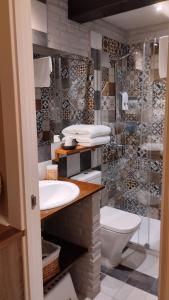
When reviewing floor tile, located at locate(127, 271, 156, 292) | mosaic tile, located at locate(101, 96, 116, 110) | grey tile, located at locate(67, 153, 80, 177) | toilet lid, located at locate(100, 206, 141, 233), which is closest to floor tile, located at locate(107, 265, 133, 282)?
floor tile, located at locate(127, 271, 156, 292)

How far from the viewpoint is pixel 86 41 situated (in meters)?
2.44

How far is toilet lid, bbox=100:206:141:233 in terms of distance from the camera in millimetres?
2141

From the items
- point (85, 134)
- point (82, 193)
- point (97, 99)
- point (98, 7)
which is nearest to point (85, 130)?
point (85, 134)

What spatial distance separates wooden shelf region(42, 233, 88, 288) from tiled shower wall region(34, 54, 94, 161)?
684mm

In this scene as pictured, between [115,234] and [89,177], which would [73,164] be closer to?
[89,177]

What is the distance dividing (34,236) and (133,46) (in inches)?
103

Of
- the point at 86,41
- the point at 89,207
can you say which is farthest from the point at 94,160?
the point at 86,41

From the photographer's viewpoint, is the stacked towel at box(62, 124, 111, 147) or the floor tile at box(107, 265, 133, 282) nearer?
the floor tile at box(107, 265, 133, 282)

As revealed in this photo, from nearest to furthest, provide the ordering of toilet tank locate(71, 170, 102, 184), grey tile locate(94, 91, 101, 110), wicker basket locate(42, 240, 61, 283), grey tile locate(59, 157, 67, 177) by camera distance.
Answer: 1. wicker basket locate(42, 240, 61, 283)
2. grey tile locate(59, 157, 67, 177)
3. toilet tank locate(71, 170, 102, 184)
4. grey tile locate(94, 91, 101, 110)

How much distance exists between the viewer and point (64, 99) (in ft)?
7.45

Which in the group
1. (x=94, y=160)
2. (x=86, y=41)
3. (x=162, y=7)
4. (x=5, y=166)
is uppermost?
(x=162, y=7)

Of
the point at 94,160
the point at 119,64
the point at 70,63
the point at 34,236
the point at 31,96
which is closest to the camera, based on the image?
the point at 31,96

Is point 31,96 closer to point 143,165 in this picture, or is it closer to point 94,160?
point 94,160

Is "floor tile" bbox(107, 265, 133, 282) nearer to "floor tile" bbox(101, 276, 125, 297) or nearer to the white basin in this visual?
"floor tile" bbox(101, 276, 125, 297)
